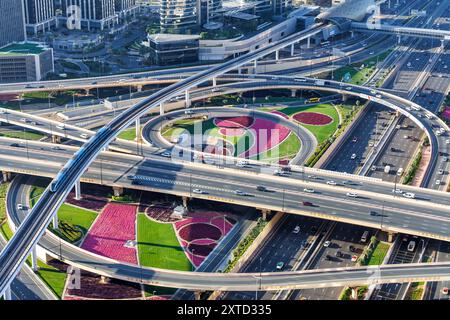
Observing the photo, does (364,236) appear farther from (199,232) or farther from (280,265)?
(199,232)

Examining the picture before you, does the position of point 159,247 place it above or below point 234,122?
below

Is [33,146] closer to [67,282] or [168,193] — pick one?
[168,193]

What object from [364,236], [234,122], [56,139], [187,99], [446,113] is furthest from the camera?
[446,113]

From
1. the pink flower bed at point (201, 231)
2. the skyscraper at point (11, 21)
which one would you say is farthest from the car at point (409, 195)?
the skyscraper at point (11, 21)

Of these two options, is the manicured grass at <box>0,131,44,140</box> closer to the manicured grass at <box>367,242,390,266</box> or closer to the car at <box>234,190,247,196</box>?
the car at <box>234,190,247,196</box>

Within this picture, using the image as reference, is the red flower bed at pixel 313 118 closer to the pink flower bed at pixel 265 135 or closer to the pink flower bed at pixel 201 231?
the pink flower bed at pixel 265 135

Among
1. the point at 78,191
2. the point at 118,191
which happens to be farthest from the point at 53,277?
the point at 118,191

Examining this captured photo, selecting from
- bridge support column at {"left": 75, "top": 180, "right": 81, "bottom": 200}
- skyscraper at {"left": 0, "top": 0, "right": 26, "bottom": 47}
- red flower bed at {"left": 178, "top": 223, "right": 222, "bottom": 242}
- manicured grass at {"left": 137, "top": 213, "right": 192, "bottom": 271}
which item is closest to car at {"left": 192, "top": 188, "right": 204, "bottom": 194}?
red flower bed at {"left": 178, "top": 223, "right": 222, "bottom": 242}

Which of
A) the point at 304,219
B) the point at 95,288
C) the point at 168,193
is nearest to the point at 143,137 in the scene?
the point at 168,193
